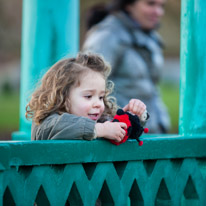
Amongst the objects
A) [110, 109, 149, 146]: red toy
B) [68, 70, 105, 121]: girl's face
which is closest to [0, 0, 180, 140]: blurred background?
[68, 70, 105, 121]: girl's face

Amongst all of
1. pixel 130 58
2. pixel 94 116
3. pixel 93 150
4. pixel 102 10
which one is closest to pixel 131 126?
pixel 93 150

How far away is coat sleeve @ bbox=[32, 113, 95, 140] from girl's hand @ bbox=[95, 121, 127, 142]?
3 cm

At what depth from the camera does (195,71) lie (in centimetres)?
246

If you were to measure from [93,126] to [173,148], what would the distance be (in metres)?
0.41

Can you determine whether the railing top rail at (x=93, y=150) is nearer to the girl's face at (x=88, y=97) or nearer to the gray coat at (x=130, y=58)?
the girl's face at (x=88, y=97)

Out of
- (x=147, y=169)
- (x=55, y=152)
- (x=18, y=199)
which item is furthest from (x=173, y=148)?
(x=18, y=199)

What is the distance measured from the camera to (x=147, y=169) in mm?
2201

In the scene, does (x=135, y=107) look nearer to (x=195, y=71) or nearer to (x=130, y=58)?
(x=195, y=71)

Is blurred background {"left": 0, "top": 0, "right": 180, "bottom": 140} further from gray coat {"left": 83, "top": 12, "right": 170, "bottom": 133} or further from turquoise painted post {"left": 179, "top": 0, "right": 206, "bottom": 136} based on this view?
turquoise painted post {"left": 179, "top": 0, "right": 206, "bottom": 136}

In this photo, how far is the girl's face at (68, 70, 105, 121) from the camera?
2.44m

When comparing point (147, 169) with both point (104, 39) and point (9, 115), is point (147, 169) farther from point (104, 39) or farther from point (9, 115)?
point (9, 115)

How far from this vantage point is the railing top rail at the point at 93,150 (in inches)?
→ 70.6

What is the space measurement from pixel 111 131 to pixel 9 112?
16.8 meters

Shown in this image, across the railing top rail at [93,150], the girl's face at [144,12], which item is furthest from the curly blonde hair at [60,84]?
the girl's face at [144,12]
